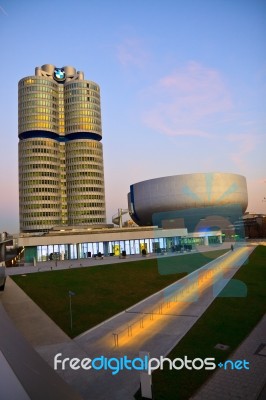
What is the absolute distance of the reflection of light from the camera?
54.2 feet

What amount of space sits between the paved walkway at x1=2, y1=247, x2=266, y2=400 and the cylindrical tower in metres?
122

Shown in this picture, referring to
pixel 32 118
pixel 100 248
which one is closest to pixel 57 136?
pixel 32 118

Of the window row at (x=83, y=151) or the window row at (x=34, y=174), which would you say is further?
the window row at (x=83, y=151)

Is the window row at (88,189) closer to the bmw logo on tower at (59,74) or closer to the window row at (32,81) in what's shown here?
the window row at (32,81)

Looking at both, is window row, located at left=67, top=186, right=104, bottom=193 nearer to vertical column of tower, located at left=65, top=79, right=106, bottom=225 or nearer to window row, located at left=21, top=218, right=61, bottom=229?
vertical column of tower, located at left=65, top=79, right=106, bottom=225

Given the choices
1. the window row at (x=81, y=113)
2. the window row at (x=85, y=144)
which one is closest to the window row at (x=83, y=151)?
the window row at (x=85, y=144)

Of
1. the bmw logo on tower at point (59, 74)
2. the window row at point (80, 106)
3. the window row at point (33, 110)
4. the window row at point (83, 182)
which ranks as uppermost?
the bmw logo on tower at point (59, 74)

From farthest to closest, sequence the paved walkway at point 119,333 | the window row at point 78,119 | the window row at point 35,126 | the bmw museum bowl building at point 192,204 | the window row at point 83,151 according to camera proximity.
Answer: the window row at point 78,119, the window row at point 83,151, the window row at point 35,126, the bmw museum bowl building at point 192,204, the paved walkway at point 119,333

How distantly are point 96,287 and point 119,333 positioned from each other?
14815 mm

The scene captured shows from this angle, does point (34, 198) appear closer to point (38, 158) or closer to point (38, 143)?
point (38, 158)

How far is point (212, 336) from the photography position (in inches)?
655

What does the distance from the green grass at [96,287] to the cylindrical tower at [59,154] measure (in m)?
105

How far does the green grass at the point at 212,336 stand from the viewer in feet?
38.4

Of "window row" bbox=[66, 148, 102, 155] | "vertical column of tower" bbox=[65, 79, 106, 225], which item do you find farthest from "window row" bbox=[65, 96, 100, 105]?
"window row" bbox=[66, 148, 102, 155]
